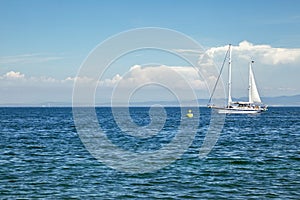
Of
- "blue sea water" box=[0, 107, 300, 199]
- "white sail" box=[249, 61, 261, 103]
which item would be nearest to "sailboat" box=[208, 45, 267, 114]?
"white sail" box=[249, 61, 261, 103]

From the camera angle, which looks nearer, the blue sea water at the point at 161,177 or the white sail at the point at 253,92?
the blue sea water at the point at 161,177

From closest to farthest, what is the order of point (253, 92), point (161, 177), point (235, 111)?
point (161, 177)
point (235, 111)
point (253, 92)

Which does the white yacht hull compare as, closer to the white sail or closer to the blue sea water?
the white sail

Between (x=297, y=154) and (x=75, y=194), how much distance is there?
27.0 m

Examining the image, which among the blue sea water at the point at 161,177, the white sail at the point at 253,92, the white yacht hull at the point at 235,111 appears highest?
the white sail at the point at 253,92

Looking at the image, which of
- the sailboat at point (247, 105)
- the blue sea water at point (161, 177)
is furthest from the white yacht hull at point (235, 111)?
the blue sea water at point (161, 177)

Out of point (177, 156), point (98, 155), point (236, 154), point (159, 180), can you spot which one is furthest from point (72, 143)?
point (159, 180)

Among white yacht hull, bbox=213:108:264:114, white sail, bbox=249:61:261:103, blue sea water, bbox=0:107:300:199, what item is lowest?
blue sea water, bbox=0:107:300:199

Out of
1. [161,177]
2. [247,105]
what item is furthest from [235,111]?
[161,177]

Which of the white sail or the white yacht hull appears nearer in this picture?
the white yacht hull

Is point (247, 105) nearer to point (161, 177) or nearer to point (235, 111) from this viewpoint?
point (235, 111)

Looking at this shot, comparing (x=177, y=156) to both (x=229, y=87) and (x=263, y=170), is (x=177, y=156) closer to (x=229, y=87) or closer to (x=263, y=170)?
(x=263, y=170)

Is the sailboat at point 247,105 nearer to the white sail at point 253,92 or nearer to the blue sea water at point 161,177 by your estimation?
the white sail at point 253,92

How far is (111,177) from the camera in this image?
33.1 m
